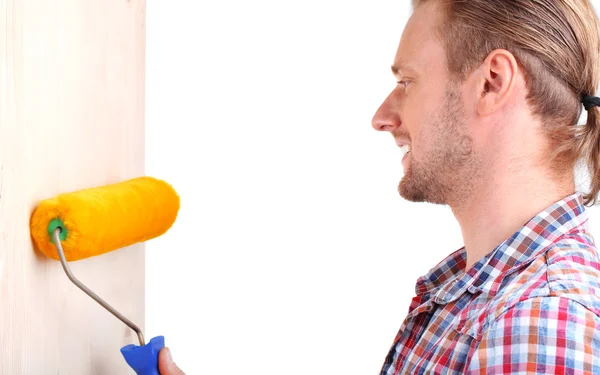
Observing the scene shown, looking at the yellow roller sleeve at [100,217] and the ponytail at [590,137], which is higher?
the ponytail at [590,137]

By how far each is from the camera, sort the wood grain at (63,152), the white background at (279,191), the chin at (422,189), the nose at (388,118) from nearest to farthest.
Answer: the wood grain at (63,152), the chin at (422,189), the nose at (388,118), the white background at (279,191)

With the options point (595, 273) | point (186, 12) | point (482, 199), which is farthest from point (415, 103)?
point (186, 12)

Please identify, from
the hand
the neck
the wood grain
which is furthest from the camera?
the neck

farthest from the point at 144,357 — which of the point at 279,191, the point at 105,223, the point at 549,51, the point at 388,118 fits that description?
the point at 279,191

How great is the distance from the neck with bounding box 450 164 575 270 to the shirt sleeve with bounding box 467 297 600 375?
221mm

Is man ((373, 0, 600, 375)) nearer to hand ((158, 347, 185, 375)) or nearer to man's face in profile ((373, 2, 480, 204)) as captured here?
man's face in profile ((373, 2, 480, 204))

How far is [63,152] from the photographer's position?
88cm

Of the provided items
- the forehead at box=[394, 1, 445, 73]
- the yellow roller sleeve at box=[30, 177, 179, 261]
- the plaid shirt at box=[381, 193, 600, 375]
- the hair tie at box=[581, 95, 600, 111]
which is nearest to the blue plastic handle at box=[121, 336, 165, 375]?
the yellow roller sleeve at box=[30, 177, 179, 261]

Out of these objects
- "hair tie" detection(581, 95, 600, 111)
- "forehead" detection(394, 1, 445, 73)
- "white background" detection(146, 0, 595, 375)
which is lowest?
"white background" detection(146, 0, 595, 375)

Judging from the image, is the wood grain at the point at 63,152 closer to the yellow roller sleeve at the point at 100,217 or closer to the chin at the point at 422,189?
the yellow roller sleeve at the point at 100,217

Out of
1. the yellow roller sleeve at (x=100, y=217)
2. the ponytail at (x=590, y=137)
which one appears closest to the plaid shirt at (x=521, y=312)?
the ponytail at (x=590, y=137)

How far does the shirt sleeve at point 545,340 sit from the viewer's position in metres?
0.82

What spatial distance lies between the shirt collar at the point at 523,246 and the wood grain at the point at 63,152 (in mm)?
500

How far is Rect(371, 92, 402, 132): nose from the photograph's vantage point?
1298mm
